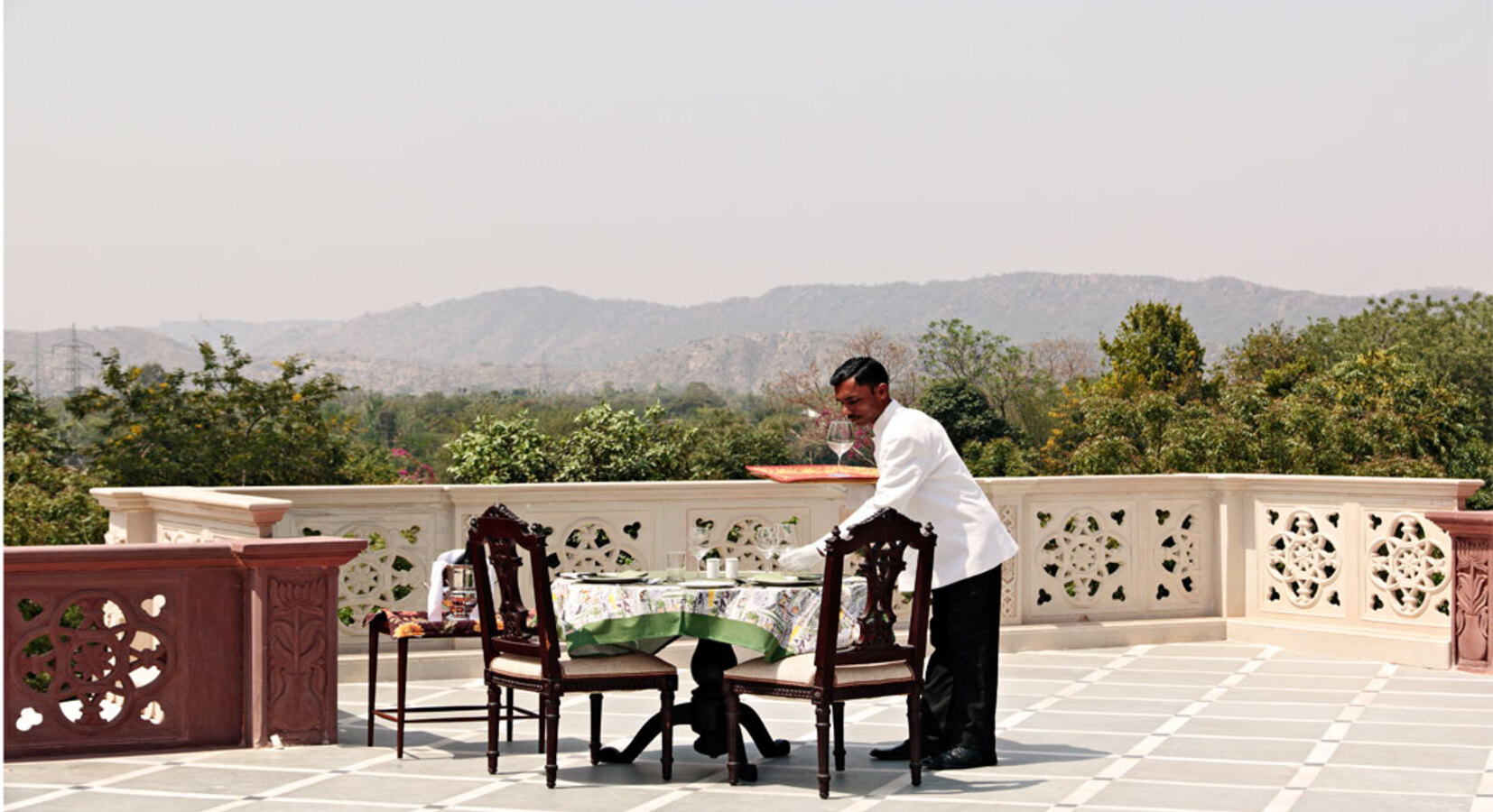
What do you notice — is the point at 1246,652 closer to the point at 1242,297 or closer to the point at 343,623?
the point at 343,623

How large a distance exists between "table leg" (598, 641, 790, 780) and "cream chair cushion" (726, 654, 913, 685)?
54 cm

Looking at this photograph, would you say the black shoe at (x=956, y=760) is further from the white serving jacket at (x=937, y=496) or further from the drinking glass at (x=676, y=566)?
the drinking glass at (x=676, y=566)

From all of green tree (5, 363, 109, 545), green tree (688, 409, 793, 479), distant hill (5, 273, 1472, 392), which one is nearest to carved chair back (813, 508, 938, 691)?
green tree (5, 363, 109, 545)

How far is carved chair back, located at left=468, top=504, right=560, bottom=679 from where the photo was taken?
5.69m

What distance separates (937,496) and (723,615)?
0.91 meters

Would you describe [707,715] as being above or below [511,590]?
below

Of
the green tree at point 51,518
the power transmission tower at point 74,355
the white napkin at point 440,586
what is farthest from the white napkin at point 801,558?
the power transmission tower at point 74,355

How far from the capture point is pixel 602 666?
5.76 metres

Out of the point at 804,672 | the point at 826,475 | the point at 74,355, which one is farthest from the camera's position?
the point at 74,355

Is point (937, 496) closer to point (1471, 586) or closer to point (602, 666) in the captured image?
point (602, 666)

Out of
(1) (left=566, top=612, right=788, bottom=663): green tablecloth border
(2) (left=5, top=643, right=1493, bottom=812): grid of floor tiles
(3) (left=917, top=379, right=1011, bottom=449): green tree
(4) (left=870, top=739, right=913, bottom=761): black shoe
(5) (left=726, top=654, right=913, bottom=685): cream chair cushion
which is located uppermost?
(3) (left=917, top=379, right=1011, bottom=449): green tree

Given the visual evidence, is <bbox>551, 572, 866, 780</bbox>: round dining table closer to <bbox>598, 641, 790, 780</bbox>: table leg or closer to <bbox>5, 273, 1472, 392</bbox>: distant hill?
<bbox>598, 641, 790, 780</bbox>: table leg

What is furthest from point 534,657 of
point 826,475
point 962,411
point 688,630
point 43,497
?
point 962,411

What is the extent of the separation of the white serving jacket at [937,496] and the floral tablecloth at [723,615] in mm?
366
